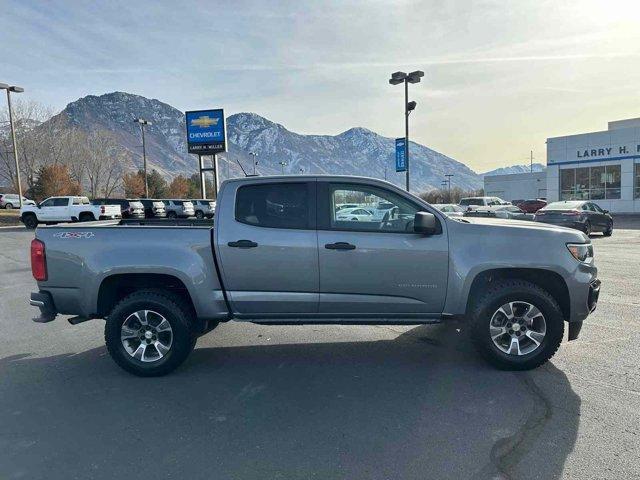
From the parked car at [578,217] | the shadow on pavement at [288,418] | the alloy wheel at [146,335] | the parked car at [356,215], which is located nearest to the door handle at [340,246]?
the parked car at [356,215]

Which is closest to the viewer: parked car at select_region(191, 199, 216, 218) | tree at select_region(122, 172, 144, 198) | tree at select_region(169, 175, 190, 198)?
parked car at select_region(191, 199, 216, 218)

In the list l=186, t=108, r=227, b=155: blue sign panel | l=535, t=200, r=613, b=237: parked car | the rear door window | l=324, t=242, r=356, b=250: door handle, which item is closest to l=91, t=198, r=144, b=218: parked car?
l=186, t=108, r=227, b=155: blue sign panel

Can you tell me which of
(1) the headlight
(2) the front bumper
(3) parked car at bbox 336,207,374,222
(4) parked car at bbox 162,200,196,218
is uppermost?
(4) parked car at bbox 162,200,196,218

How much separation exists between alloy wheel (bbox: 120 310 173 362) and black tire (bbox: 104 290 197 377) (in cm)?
4

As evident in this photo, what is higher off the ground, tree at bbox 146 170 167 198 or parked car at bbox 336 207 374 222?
tree at bbox 146 170 167 198

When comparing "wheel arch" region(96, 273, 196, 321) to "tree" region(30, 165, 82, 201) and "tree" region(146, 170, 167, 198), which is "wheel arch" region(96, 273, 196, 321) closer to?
"tree" region(30, 165, 82, 201)

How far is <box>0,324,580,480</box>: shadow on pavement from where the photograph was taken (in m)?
2.87

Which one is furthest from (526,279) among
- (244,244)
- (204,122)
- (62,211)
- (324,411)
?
(204,122)

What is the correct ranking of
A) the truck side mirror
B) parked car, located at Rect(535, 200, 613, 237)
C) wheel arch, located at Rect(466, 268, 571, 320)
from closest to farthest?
the truck side mirror
wheel arch, located at Rect(466, 268, 571, 320)
parked car, located at Rect(535, 200, 613, 237)

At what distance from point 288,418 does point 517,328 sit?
96.2 inches

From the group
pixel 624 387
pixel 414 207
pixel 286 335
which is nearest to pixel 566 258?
pixel 624 387

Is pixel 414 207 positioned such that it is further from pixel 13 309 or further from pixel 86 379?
pixel 13 309

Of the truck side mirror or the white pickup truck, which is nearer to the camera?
the truck side mirror

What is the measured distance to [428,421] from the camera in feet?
11.1
